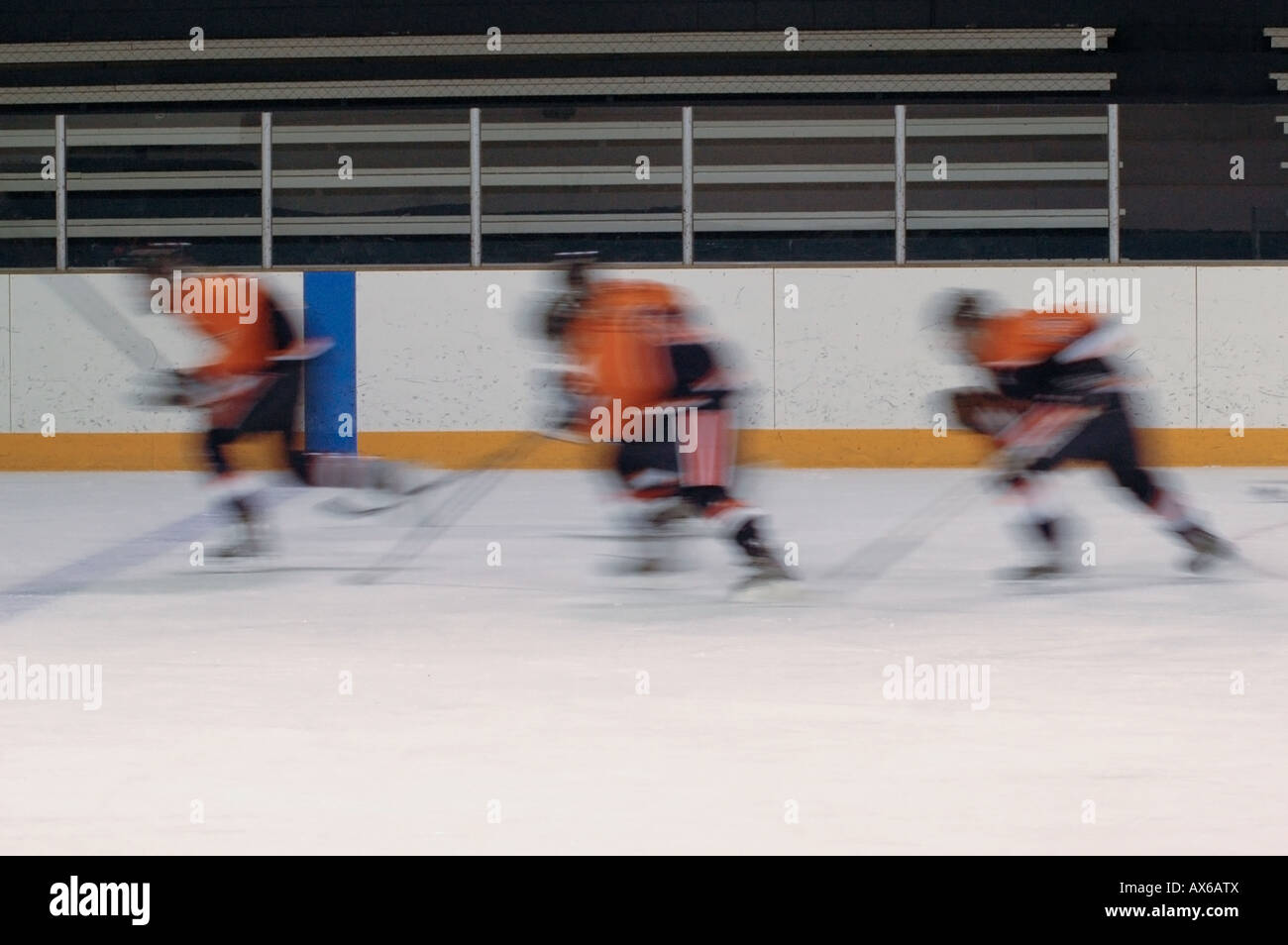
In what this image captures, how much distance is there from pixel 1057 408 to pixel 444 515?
169 inches

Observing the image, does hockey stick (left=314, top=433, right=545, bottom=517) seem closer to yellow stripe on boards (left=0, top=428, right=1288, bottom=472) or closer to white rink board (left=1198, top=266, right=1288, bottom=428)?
yellow stripe on boards (left=0, top=428, right=1288, bottom=472)

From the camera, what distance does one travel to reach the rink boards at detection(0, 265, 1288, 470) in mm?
14164

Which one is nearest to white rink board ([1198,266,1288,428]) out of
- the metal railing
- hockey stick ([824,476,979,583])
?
the metal railing

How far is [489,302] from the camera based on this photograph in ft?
47.4

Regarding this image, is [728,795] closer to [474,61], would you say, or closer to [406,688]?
[406,688]

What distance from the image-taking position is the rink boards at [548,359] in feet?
46.5

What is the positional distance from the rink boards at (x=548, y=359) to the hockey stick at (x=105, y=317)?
45 mm

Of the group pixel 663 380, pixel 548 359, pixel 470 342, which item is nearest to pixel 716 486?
pixel 663 380

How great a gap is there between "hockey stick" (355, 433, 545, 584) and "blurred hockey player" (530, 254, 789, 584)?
1221 mm

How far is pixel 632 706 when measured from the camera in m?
4.90

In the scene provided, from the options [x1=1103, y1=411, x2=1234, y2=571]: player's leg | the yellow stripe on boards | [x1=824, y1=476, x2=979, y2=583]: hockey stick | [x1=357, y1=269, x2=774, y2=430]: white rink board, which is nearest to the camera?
[x1=1103, y1=411, x2=1234, y2=571]: player's leg

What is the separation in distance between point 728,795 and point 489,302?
427 inches

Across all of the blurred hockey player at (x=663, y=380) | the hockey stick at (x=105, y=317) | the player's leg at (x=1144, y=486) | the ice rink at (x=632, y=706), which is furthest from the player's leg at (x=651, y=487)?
the hockey stick at (x=105, y=317)

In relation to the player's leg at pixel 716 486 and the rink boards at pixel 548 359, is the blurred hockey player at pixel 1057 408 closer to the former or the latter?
the player's leg at pixel 716 486
